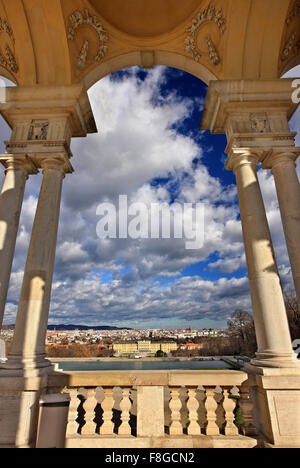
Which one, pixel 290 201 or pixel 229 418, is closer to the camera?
pixel 229 418

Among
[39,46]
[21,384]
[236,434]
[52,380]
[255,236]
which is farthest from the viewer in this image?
[39,46]

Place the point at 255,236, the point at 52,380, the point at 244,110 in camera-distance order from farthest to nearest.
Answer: the point at 244,110 < the point at 255,236 < the point at 52,380

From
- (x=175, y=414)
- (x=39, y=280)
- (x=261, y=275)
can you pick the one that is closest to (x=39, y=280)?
(x=39, y=280)

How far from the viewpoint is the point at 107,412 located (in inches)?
419

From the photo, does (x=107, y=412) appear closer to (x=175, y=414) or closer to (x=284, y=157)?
(x=175, y=414)

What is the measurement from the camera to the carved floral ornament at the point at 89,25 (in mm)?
18516

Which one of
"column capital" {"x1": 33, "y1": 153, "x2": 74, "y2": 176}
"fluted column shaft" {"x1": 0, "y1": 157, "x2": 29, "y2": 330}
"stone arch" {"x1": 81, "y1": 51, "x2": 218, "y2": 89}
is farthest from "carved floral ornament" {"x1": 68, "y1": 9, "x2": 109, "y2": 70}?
"fluted column shaft" {"x1": 0, "y1": 157, "x2": 29, "y2": 330}

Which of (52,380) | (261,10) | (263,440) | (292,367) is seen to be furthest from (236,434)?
(261,10)

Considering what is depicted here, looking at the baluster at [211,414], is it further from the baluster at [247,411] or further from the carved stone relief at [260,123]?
the carved stone relief at [260,123]

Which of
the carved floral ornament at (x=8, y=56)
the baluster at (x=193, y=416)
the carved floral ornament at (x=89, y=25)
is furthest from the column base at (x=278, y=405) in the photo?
the carved floral ornament at (x=8, y=56)

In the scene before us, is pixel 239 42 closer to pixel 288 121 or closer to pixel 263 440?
pixel 288 121

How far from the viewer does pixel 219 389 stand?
10.9m

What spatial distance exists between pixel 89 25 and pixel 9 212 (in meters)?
16.1

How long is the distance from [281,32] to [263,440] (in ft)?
76.7
